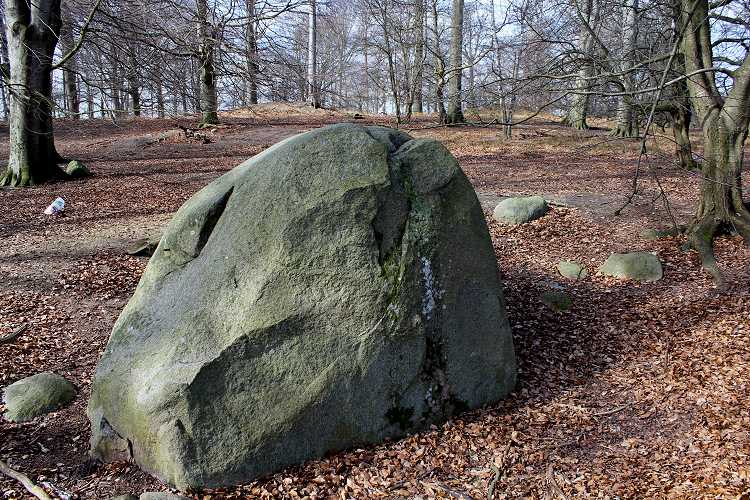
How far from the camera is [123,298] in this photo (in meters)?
6.45

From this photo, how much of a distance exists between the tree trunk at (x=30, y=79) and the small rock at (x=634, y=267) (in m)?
9.88

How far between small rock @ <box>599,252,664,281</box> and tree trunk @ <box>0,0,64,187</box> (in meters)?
9.88

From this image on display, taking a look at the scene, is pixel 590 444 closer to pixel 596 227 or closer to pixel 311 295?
pixel 311 295

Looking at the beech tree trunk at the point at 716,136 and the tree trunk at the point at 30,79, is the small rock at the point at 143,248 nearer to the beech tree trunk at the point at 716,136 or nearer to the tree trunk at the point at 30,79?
the tree trunk at the point at 30,79

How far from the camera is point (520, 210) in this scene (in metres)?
9.16

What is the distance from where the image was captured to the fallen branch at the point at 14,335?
5344 millimetres

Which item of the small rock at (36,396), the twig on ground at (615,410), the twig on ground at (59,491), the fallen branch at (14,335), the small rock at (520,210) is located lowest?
the twig on ground at (615,410)

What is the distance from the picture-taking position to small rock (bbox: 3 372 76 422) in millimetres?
4391

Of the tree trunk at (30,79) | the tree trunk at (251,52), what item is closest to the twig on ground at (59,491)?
the tree trunk at (251,52)

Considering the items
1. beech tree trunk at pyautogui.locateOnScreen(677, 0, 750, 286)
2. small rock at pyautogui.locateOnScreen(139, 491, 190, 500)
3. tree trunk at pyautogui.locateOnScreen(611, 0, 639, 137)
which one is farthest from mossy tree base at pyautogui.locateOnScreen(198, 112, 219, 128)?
small rock at pyautogui.locateOnScreen(139, 491, 190, 500)

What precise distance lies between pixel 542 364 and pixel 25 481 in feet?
13.2

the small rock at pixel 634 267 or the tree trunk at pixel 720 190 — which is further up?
the tree trunk at pixel 720 190

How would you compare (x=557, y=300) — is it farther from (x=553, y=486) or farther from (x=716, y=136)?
(x=716, y=136)

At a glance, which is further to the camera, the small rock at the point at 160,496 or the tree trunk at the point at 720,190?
the tree trunk at the point at 720,190
